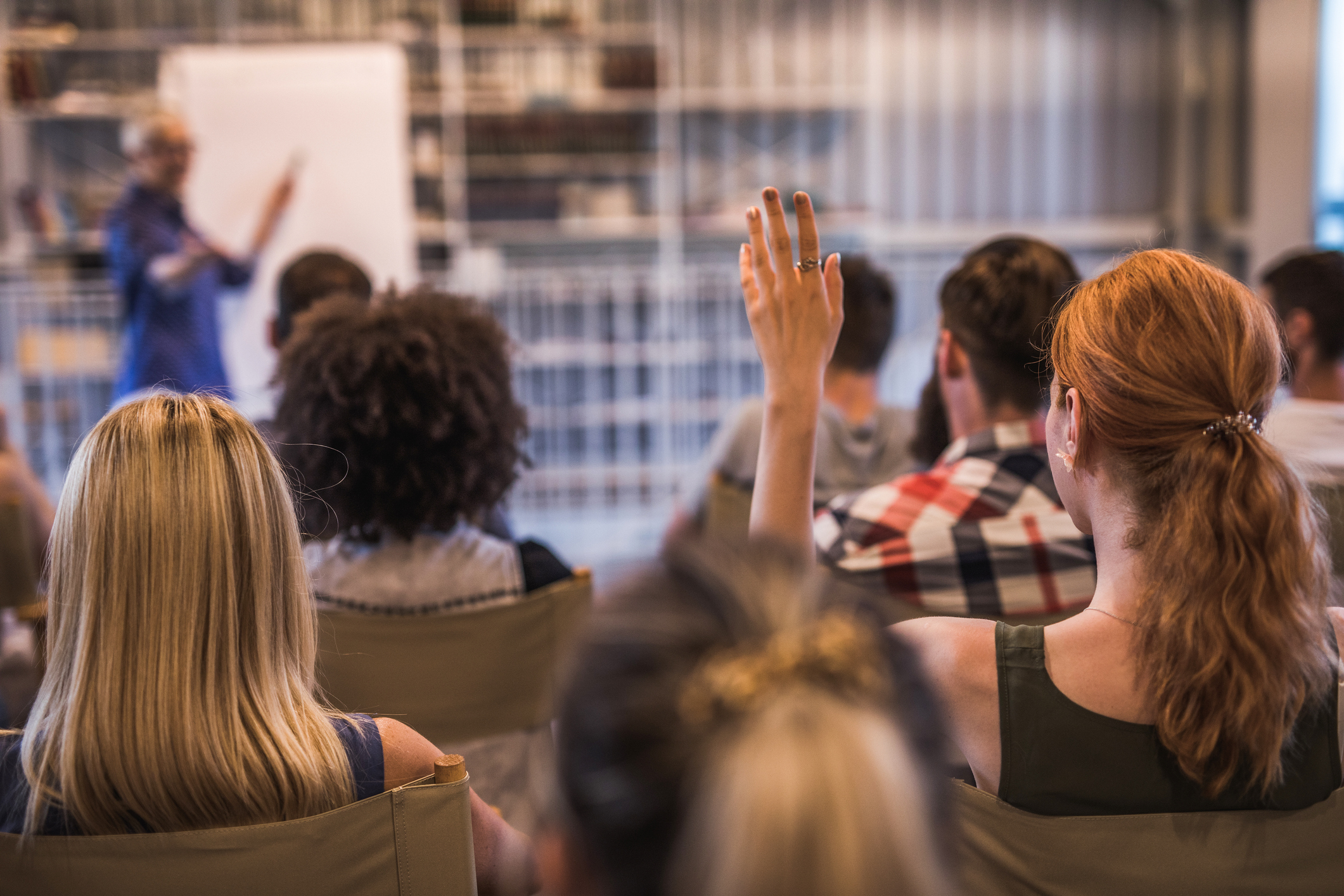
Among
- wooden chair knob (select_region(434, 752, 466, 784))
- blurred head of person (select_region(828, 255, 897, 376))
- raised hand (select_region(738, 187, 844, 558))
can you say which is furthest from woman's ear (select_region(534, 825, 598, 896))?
blurred head of person (select_region(828, 255, 897, 376))

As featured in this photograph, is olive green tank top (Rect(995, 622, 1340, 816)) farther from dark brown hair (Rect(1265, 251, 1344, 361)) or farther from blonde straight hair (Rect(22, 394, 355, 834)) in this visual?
dark brown hair (Rect(1265, 251, 1344, 361))

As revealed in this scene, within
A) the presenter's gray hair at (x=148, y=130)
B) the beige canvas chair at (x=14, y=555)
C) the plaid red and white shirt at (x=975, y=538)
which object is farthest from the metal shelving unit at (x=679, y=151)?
the plaid red and white shirt at (x=975, y=538)

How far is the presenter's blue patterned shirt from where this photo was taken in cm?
386

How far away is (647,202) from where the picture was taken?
5.57 meters

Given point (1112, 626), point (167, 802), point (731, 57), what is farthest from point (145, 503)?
point (731, 57)

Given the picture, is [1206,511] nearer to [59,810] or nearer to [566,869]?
[566,869]

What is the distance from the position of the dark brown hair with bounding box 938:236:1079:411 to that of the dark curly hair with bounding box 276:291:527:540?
2.51 ft

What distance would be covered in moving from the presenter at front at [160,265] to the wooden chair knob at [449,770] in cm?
335

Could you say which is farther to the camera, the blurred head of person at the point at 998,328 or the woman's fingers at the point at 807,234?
the blurred head of person at the point at 998,328

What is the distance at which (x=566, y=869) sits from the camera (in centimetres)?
55

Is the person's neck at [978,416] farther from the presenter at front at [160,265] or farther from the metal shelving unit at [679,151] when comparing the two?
the metal shelving unit at [679,151]

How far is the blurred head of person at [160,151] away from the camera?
12.6 feet

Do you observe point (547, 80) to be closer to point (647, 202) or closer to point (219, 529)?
point (647, 202)

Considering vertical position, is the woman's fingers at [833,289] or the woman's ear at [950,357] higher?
the woman's fingers at [833,289]
